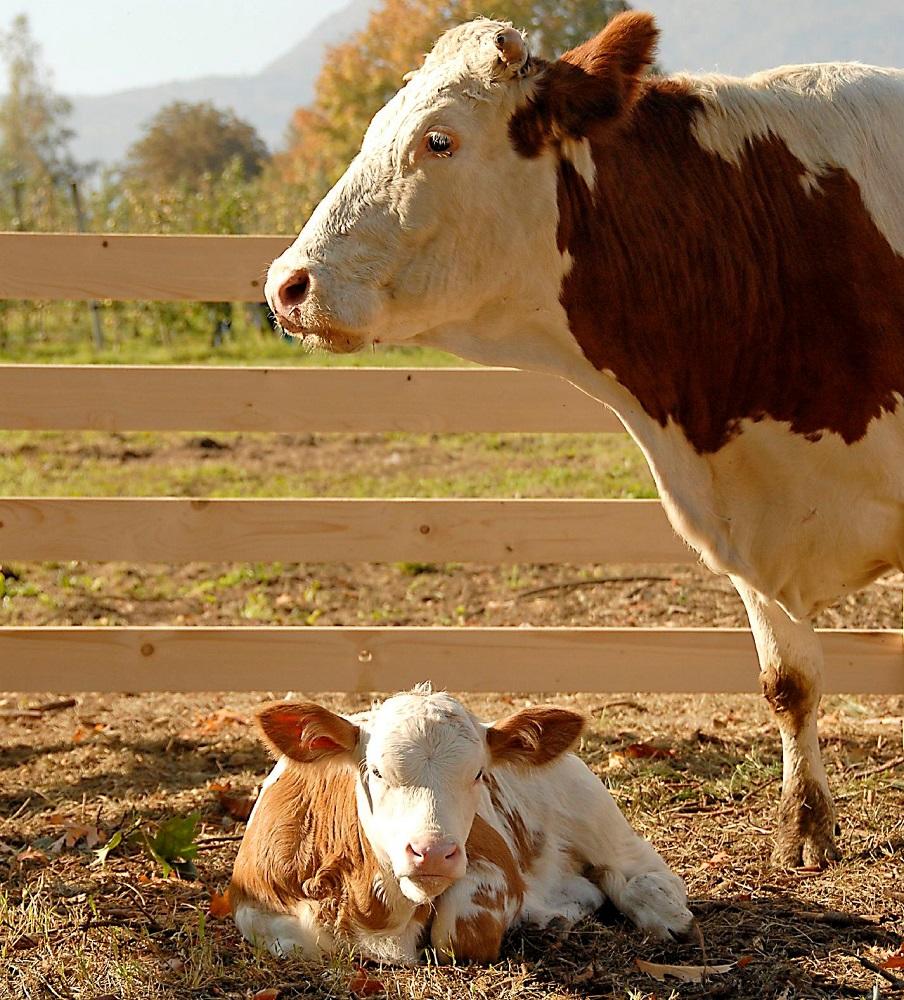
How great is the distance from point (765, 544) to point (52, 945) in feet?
6.66

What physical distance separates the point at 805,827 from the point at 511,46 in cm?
236

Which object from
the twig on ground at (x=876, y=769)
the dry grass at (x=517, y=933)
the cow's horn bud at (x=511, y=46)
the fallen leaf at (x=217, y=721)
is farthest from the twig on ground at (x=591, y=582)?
the cow's horn bud at (x=511, y=46)

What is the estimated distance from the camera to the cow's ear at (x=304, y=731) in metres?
3.25

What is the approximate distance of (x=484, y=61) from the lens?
118 inches

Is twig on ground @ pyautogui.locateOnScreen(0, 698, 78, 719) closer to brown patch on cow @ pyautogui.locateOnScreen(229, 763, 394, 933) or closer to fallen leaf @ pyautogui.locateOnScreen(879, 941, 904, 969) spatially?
brown patch on cow @ pyautogui.locateOnScreen(229, 763, 394, 933)

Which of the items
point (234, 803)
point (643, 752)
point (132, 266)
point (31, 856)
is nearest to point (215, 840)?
point (234, 803)

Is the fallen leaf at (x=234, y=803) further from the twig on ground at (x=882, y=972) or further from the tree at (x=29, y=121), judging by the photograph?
the tree at (x=29, y=121)

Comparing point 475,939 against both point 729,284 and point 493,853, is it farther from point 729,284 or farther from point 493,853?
point 729,284

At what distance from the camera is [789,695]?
398 centimetres

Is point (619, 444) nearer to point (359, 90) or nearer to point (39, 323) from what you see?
point (39, 323)

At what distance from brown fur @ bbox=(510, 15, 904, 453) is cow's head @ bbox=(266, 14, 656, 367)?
0.16 meters

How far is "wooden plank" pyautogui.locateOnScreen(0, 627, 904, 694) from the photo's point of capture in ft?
16.3

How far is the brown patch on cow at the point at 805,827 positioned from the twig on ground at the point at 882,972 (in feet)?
2.18

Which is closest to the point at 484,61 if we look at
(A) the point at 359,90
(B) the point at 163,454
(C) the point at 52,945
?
(C) the point at 52,945
